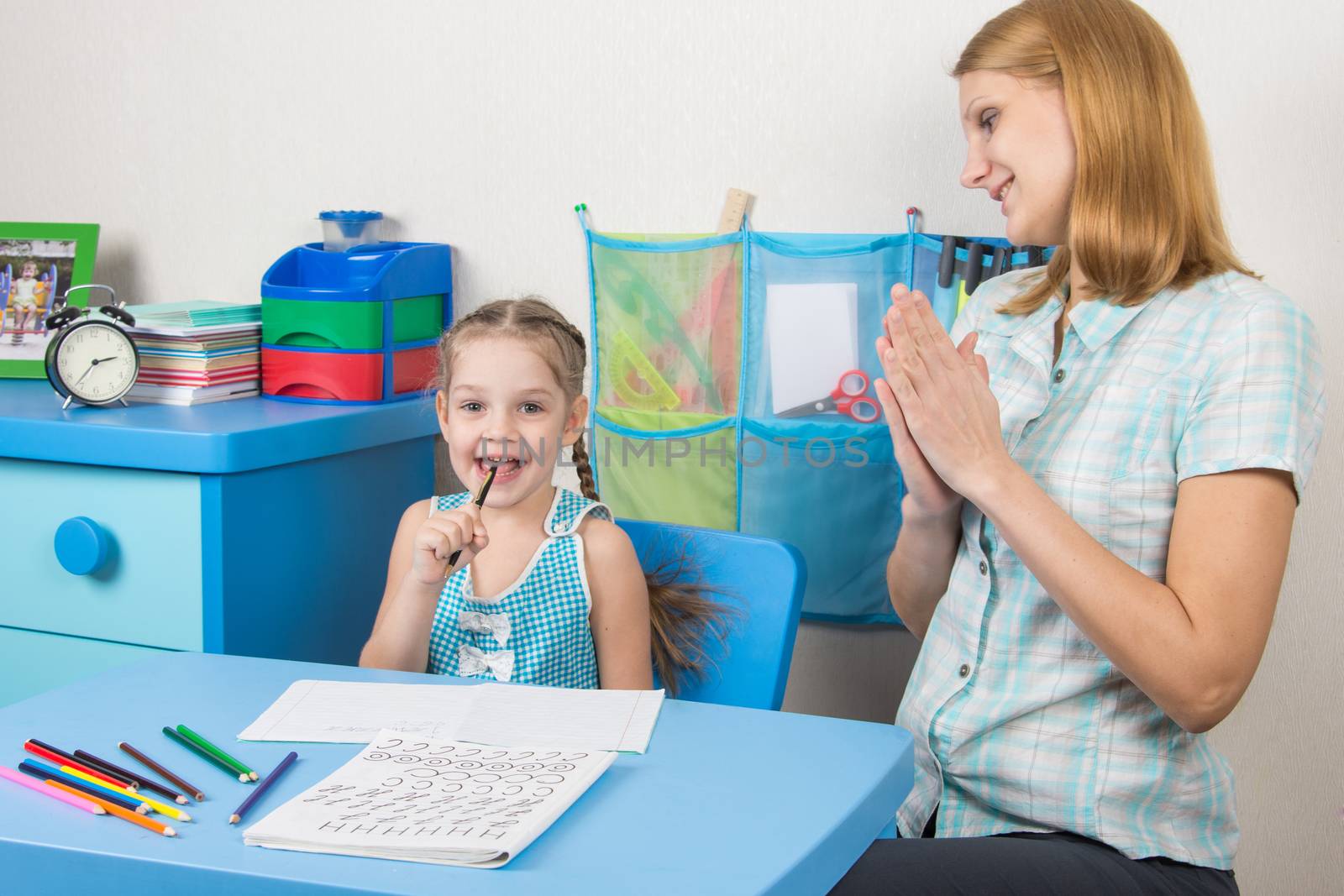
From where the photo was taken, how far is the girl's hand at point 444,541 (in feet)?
3.84

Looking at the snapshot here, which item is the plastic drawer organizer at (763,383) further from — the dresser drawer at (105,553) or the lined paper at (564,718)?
the lined paper at (564,718)

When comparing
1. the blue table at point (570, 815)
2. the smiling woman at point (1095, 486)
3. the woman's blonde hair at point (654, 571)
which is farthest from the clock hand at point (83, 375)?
the smiling woman at point (1095, 486)

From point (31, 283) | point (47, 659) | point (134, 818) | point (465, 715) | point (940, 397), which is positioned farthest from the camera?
point (31, 283)

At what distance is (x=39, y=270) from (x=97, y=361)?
43 cm

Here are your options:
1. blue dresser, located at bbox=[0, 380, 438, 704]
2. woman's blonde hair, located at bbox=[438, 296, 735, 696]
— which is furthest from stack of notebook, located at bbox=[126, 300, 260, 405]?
woman's blonde hair, located at bbox=[438, 296, 735, 696]

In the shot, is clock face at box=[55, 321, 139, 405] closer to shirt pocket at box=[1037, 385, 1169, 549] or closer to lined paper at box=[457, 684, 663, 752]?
lined paper at box=[457, 684, 663, 752]

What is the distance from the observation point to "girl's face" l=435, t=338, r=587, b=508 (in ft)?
4.51

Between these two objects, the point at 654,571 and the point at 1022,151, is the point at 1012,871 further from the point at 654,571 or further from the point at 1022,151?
the point at 1022,151

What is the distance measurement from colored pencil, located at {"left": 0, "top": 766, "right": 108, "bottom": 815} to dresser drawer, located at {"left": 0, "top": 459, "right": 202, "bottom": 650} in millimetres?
667

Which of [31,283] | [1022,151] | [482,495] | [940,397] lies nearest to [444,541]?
[482,495]

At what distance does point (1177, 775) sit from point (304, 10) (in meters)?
1.64

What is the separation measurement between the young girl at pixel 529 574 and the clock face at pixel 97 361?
1.70 feet

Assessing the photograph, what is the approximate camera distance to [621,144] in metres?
1.78

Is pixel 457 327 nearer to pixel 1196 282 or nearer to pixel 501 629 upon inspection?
pixel 501 629
